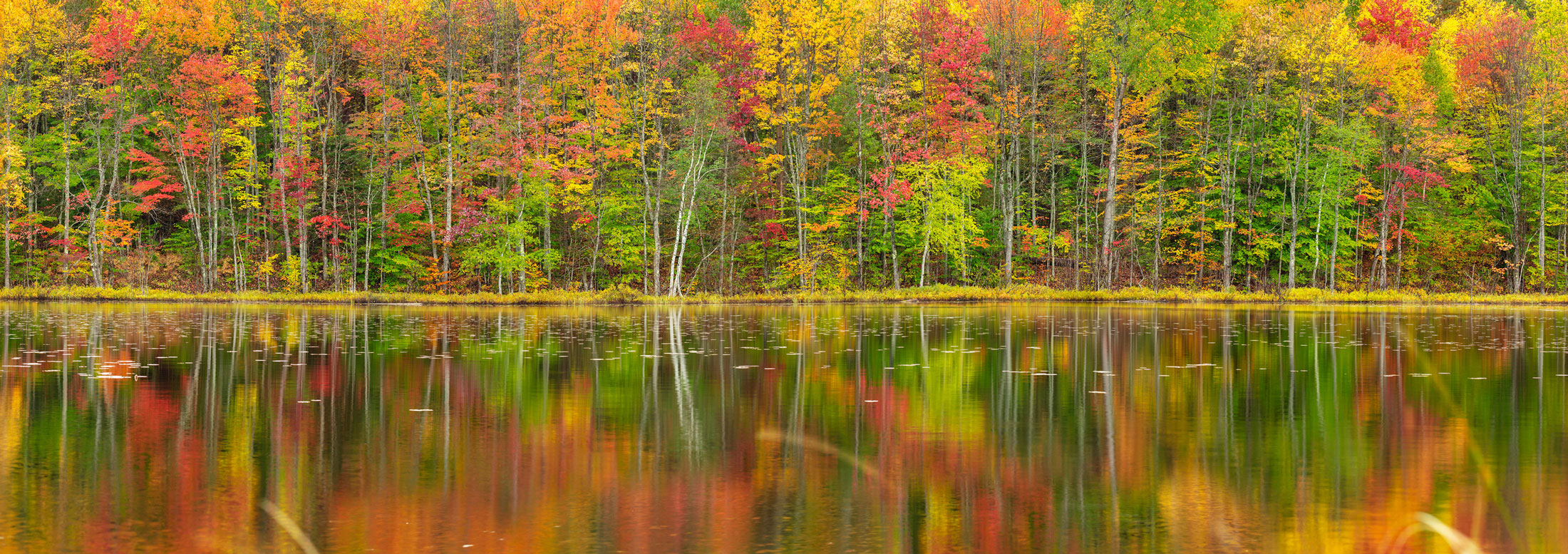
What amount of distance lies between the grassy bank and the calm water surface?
28.4m

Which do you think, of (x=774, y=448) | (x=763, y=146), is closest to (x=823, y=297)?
(x=763, y=146)

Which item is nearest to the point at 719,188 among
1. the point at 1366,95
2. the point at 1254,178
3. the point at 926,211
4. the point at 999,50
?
the point at 926,211

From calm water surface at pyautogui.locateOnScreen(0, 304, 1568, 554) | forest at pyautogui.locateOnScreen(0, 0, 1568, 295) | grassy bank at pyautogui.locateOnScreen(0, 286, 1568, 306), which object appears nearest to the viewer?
calm water surface at pyautogui.locateOnScreen(0, 304, 1568, 554)

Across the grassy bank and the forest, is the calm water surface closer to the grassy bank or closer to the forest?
the grassy bank

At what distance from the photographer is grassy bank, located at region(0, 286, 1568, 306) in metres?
54.0

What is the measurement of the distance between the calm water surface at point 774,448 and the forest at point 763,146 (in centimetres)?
3295

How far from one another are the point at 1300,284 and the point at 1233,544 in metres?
63.2

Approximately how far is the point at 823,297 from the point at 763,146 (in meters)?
9.24

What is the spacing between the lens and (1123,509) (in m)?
9.16

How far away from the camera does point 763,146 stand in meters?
61.0

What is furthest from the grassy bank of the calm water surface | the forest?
the calm water surface

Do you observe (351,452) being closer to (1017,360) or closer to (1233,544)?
(1233,544)

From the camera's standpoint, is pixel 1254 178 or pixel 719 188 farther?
pixel 1254 178

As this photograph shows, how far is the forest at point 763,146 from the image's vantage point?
186 feet
